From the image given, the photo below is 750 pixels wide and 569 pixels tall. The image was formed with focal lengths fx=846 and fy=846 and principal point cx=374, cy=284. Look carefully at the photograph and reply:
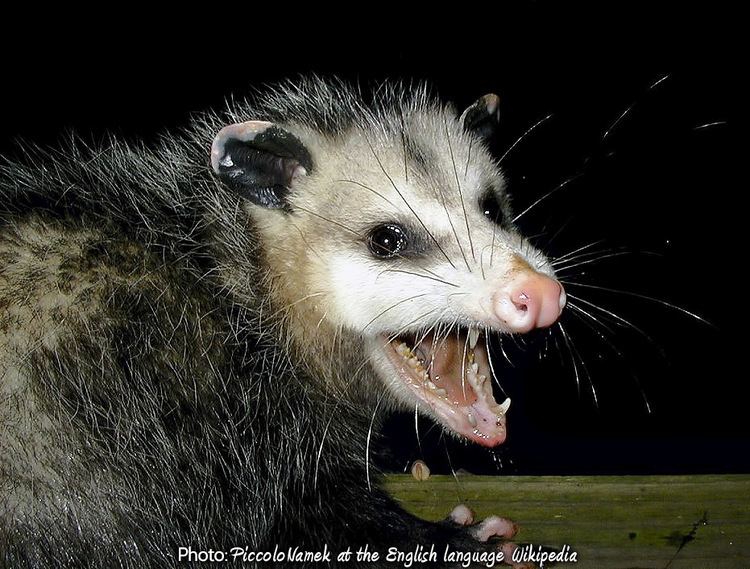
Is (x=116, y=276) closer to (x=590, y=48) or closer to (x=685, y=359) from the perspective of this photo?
(x=590, y=48)

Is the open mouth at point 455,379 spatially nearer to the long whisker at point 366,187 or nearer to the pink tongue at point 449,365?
the pink tongue at point 449,365

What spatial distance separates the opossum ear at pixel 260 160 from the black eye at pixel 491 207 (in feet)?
1.26

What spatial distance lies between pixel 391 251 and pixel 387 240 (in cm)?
2

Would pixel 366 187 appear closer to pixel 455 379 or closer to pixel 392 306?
pixel 392 306

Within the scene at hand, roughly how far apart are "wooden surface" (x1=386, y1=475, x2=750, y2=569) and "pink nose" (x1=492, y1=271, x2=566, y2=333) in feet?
1.39

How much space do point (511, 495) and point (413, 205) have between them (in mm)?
623

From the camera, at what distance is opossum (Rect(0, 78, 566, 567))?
4.79ft

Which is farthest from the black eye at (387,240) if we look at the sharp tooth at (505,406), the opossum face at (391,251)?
the sharp tooth at (505,406)

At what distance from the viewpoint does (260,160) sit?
5.67ft

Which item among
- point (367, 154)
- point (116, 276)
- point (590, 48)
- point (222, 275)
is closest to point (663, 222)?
point (590, 48)

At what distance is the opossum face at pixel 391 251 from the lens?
1609mm

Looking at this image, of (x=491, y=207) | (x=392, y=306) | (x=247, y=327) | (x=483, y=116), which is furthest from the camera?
(x=483, y=116)

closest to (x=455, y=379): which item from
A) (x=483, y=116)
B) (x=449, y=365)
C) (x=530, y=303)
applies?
(x=449, y=365)

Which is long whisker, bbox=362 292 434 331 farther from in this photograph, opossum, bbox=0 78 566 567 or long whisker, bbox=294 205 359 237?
long whisker, bbox=294 205 359 237
